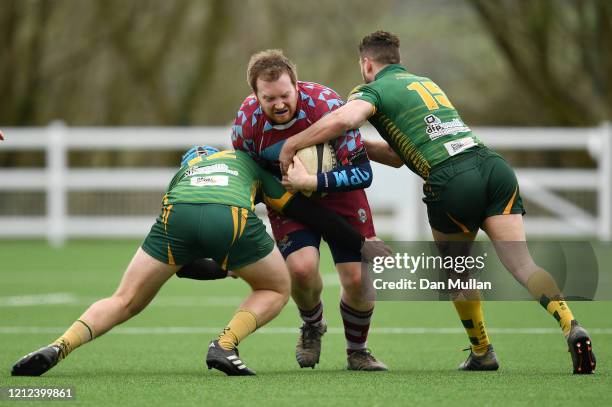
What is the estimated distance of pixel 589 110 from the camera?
2530 centimetres

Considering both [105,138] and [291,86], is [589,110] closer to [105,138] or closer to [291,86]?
[105,138]

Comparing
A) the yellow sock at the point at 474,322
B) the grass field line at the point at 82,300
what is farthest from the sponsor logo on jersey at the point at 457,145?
the grass field line at the point at 82,300

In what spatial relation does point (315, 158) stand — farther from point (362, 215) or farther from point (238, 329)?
point (238, 329)

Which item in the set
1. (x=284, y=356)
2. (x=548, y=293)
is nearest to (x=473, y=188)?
(x=548, y=293)

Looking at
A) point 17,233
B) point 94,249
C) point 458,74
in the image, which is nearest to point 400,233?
point 94,249

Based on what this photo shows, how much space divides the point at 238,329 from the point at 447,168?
4.81 ft

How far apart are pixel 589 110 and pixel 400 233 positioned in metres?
6.75

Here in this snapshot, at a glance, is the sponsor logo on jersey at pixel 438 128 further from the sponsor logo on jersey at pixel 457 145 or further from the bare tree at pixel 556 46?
the bare tree at pixel 556 46

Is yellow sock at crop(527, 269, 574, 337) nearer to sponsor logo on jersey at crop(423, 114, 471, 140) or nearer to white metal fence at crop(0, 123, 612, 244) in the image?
sponsor logo on jersey at crop(423, 114, 471, 140)

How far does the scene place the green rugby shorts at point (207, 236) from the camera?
712 centimetres

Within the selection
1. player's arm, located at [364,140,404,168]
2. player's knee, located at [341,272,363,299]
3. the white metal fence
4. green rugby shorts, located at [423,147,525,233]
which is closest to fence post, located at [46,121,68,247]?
the white metal fence

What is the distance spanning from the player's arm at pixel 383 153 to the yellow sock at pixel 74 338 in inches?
83.5

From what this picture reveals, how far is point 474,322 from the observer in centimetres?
782

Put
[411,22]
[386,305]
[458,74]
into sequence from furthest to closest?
[411,22] < [458,74] < [386,305]
